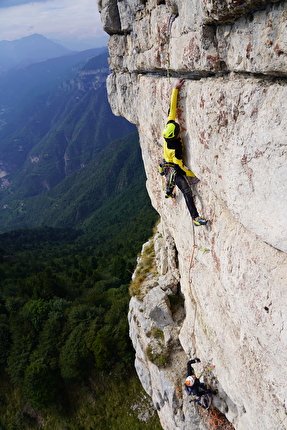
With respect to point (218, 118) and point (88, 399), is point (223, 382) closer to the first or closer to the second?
point (218, 118)

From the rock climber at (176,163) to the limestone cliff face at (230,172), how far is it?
251 millimetres

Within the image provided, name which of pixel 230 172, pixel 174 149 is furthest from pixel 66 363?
pixel 230 172

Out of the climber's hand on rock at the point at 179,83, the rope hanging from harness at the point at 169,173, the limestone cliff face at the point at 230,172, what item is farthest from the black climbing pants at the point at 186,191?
the climber's hand on rock at the point at 179,83

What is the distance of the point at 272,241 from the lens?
489 centimetres

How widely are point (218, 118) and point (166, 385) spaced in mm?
10688

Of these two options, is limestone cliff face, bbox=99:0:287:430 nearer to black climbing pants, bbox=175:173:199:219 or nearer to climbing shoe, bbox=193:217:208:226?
climbing shoe, bbox=193:217:208:226

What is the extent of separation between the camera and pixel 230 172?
5.54 metres

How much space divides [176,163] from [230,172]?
2287mm

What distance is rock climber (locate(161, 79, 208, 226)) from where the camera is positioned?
698 cm

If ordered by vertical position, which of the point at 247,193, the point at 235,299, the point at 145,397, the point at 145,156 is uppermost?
the point at 247,193

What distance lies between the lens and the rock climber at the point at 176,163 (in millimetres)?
6980

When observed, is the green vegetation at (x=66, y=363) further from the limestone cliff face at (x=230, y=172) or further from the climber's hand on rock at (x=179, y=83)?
the climber's hand on rock at (x=179, y=83)

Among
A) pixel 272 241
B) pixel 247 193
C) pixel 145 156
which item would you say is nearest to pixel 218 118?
pixel 247 193

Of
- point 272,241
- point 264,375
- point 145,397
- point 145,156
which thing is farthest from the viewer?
point 145,397
